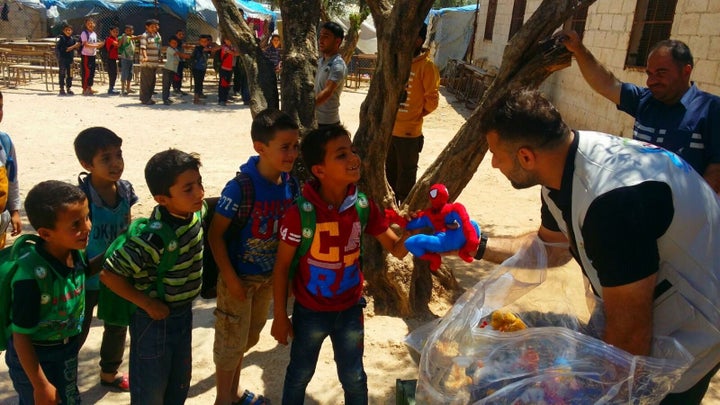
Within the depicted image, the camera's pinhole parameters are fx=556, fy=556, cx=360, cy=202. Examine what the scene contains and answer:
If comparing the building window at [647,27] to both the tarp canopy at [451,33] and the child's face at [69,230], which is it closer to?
the child's face at [69,230]

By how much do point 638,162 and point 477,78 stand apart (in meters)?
13.8

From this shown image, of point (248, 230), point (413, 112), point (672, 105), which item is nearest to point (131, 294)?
point (248, 230)

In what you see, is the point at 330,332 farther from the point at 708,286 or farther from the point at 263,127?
the point at 708,286

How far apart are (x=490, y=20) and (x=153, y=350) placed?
57.6 ft

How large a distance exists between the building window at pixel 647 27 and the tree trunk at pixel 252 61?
6.52m

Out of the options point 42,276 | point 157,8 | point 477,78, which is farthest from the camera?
point 157,8

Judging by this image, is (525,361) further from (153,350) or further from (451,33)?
(451,33)

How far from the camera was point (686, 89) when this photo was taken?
3.41 meters

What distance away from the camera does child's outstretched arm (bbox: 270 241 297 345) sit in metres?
2.35

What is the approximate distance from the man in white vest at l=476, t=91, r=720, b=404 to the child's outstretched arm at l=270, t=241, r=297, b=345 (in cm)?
98

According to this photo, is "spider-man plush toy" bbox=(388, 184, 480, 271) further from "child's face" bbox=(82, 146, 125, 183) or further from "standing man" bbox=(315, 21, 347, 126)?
"standing man" bbox=(315, 21, 347, 126)

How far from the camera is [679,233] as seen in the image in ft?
5.30

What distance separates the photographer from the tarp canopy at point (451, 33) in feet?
71.3

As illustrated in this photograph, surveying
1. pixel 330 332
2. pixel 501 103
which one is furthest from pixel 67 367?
pixel 501 103
